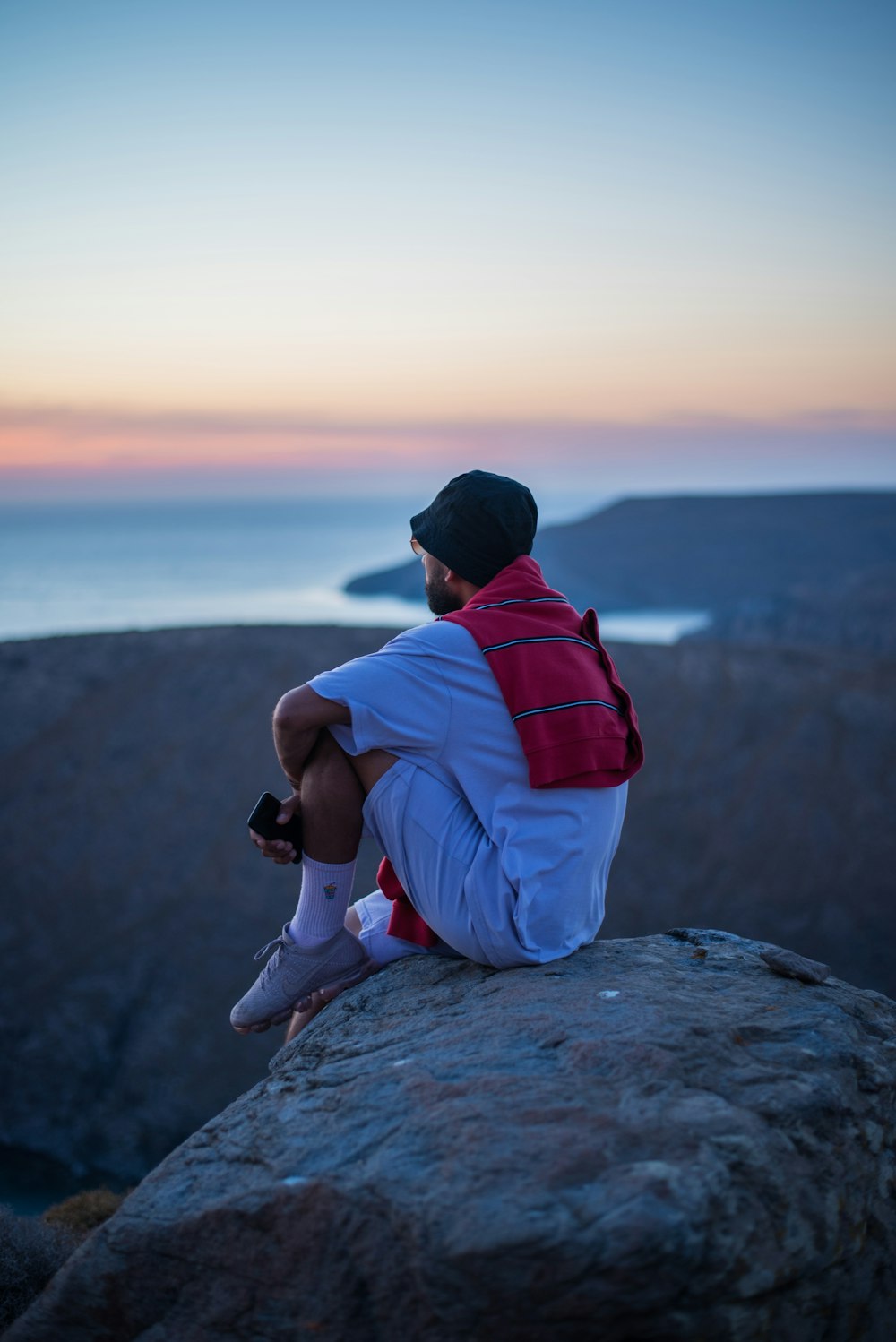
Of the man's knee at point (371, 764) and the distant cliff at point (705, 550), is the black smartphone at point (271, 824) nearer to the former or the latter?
the man's knee at point (371, 764)

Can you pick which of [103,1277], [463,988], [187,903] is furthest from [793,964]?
[187,903]

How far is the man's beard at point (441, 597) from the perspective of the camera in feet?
9.93

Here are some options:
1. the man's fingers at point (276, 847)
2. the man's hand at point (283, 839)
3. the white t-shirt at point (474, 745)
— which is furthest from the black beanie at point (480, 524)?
the man's fingers at point (276, 847)

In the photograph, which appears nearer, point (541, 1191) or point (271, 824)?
point (541, 1191)

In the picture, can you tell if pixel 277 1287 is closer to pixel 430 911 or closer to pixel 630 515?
pixel 430 911

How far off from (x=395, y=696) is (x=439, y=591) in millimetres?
518

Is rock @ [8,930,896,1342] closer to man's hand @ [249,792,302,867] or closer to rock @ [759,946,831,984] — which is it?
rock @ [759,946,831,984]

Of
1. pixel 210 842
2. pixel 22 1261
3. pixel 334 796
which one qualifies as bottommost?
pixel 210 842

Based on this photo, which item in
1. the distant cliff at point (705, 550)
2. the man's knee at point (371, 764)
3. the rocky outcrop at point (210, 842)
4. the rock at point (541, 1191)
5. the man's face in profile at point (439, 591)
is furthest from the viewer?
the distant cliff at point (705, 550)

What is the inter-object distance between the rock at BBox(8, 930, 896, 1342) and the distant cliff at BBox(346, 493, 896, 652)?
4150 cm

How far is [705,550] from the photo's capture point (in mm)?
50688

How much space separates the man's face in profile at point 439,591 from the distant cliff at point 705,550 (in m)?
40.9

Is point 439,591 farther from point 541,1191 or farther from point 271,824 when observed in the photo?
point 541,1191

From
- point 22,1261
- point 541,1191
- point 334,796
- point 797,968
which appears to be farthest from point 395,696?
point 22,1261
